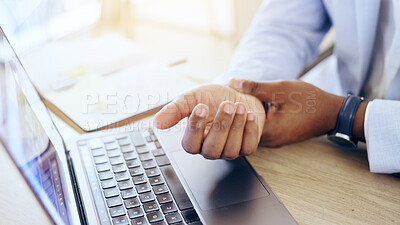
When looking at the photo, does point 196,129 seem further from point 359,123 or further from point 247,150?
point 359,123

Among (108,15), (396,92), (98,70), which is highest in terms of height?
(396,92)

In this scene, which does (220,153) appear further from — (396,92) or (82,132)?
(396,92)

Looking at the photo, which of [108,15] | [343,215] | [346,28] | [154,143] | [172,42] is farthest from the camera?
[108,15]

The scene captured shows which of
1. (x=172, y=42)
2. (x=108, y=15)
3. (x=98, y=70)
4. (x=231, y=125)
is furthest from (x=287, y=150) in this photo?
(x=108, y=15)

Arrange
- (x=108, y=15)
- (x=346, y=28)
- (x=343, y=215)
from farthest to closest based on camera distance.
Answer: (x=108, y=15) < (x=346, y=28) < (x=343, y=215)

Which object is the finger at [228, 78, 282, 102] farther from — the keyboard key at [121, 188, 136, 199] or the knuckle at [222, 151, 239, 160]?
the keyboard key at [121, 188, 136, 199]

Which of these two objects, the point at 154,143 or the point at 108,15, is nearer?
the point at 154,143

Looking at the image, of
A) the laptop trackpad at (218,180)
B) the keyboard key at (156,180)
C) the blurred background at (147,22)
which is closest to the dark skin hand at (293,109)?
the laptop trackpad at (218,180)

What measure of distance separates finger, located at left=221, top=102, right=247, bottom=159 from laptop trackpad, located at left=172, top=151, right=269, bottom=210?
0.03m

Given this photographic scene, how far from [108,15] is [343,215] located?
1.54 m

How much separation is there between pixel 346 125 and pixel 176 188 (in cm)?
32

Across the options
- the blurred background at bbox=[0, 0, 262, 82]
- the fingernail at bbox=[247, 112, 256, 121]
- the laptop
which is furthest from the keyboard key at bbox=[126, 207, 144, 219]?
the blurred background at bbox=[0, 0, 262, 82]

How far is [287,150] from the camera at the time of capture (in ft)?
2.21

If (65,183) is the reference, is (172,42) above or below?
below
